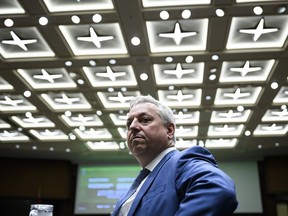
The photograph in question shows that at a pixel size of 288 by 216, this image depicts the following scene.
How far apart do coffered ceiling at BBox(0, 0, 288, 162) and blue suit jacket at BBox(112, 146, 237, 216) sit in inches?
257

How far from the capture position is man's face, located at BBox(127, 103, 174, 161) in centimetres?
212

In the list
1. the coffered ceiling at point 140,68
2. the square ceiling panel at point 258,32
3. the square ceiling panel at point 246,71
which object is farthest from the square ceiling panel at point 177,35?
the square ceiling panel at point 246,71

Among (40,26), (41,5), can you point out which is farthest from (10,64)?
(41,5)

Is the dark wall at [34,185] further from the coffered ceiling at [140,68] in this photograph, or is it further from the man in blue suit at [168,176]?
the man in blue suit at [168,176]

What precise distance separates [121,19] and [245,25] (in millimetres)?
3047

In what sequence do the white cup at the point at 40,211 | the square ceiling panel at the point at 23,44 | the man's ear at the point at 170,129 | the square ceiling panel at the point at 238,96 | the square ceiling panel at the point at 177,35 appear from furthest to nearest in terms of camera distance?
the square ceiling panel at the point at 238,96 < the square ceiling panel at the point at 23,44 < the square ceiling panel at the point at 177,35 < the man's ear at the point at 170,129 < the white cup at the point at 40,211

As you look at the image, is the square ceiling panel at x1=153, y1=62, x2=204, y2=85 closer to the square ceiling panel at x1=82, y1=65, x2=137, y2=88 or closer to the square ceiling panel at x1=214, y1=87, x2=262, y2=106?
the square ceiling panel at x1=82, y1=65, x2=137, y2=88

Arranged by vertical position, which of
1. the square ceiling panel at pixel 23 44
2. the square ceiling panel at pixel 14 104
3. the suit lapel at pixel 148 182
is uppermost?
the square ceiling panel at pixel 23 44

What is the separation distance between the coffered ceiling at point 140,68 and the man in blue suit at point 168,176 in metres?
6.06

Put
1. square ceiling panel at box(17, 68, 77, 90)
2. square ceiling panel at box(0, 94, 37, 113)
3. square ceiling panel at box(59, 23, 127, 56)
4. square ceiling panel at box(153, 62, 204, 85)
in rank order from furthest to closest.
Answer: square ceiling panel at box(0, 94, 37, 113)
square ceiling panel at box(17, 68, 77, 90)
square ceiling panel at box(153, 62, 204, 85)
square ceiling panel at box(59, 23, 127, 56)

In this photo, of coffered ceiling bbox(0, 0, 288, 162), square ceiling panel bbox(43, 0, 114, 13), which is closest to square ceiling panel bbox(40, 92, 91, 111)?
coffered ceiling bbox(0, 0, 288, 162)

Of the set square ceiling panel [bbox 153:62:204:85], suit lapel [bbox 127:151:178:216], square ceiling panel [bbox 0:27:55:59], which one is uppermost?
square ceiling panel [bbox 0:27:55:59]

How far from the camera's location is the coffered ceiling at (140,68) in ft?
27.2

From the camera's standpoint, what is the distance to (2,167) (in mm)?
18844
